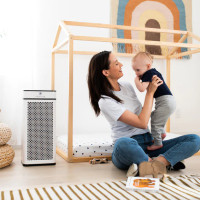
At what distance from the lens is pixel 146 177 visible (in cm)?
169

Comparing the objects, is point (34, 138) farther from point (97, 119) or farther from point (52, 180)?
point (97, 119)

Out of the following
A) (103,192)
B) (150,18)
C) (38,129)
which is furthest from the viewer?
(150,18)

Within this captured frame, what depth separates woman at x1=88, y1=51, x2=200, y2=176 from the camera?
177 centimetres

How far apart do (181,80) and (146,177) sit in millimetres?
1860

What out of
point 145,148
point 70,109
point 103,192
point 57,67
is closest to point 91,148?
point 70,109

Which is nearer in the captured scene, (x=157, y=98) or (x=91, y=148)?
(x=157, y=98)

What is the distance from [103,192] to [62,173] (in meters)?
0.48

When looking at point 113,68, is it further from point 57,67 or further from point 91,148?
point 57,67

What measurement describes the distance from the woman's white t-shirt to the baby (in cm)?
9

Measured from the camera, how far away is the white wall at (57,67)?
8.85ft

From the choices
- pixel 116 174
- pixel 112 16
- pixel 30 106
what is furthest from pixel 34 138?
pixel 112 16

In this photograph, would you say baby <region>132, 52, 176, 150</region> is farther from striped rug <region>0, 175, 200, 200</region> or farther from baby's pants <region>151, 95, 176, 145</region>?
striped rug <region>0, 175, 200, 200</region>

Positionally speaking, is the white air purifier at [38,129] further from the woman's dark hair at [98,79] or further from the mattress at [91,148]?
the woman's dark hair at [98,79]

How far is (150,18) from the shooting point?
3.23 metres
